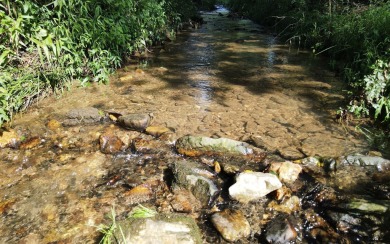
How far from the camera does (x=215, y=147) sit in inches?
133

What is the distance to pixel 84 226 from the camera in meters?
2.41

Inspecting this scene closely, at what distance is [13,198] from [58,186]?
36cm

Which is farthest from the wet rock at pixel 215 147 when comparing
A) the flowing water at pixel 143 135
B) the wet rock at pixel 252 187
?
the wet rock at pixel 252 187

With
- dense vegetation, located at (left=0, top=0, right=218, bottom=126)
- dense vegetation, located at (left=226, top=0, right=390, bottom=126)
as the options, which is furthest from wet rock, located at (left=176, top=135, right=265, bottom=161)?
dense vegetation, located at (left=0, top=0, right=218, bottom=126)

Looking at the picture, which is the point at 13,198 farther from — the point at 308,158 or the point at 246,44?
the point at 246,44

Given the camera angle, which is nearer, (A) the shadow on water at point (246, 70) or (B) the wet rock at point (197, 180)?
(B) the wet rock at point (197, 180)

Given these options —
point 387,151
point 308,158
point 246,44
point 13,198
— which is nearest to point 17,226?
point 13,198

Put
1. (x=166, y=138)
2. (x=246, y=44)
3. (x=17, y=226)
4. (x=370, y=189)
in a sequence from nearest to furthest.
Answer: (x=17, y=226) → (x=370, y=189) → (x=166, y=138) → (x=246, y=44)

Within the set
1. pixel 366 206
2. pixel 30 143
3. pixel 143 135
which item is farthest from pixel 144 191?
pixel 366 206

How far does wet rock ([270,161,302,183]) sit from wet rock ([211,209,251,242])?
657 millimetres

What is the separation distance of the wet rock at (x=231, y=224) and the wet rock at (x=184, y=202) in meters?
0.22

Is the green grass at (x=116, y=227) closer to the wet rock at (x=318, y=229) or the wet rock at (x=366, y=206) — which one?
the wet rock at (x=318, y=229)

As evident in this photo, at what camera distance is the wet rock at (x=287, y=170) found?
2.93m

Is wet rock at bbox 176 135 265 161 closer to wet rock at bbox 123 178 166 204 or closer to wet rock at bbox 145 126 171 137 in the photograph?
wet rock at bbox 145 126 171 137
